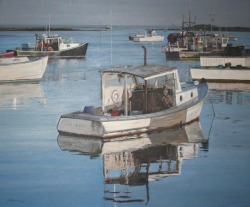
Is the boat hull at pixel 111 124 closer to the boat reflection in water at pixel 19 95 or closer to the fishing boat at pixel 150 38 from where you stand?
the boat reflection in water at pixel 19 95

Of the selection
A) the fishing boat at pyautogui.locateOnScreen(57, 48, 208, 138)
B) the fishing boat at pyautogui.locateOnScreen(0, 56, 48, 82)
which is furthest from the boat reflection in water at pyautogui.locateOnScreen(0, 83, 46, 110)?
the fishing boat at pyautogui.locateOnScreen(57, 48, 208, 138)

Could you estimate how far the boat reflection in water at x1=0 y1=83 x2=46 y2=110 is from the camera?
88.2 ft

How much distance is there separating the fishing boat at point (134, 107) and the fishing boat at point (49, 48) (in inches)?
1702

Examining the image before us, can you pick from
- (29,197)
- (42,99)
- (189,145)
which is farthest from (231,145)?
(42,99)

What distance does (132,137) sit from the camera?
715 inches

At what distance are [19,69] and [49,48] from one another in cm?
2938

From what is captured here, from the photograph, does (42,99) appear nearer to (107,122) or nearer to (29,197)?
(107,122)

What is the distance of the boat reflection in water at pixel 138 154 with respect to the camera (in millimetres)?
12867

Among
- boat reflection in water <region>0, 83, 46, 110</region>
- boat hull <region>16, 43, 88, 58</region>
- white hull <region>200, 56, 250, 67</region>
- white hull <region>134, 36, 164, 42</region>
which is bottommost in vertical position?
white hull <region>134, 36, 164, 42</region>

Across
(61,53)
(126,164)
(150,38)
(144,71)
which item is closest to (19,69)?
(144,71)

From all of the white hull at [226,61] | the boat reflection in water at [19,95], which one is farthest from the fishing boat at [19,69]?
the white hull at [226,61]

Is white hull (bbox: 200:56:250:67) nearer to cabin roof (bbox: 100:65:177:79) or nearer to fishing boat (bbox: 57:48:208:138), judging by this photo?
fishing boat (bbox: 57:48:208:138)

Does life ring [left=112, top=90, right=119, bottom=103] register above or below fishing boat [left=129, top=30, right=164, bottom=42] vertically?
above

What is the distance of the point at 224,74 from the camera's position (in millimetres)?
35312
